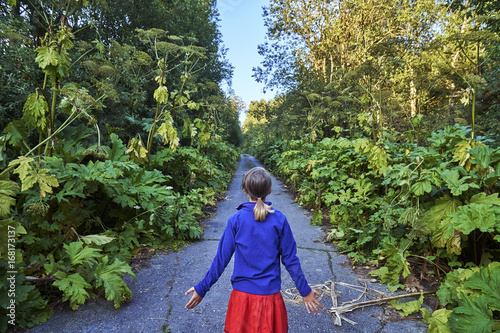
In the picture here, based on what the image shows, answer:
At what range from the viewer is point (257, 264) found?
5.68 ft

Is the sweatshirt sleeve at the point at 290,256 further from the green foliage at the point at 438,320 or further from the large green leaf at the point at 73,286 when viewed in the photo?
the large green leaf at the point at 73,286

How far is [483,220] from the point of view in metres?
2.07

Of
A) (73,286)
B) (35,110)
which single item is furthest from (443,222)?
(35,110)

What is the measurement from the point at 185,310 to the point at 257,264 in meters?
1.29

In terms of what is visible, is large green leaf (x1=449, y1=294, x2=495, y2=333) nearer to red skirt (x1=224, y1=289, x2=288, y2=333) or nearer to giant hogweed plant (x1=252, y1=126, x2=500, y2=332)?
giant hogweed plant (x1=252, y1=126, x2=500, y2=332)

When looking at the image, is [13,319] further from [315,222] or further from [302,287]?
[315,222]

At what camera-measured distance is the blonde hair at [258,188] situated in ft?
5.54

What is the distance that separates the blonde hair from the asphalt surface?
50.7 inches

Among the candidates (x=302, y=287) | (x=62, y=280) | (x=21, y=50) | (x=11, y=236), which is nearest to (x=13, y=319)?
(x=62, y=280)

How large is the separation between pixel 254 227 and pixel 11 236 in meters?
1.54

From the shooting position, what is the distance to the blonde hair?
169 centimetres

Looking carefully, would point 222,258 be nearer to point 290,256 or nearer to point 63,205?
point 290,256

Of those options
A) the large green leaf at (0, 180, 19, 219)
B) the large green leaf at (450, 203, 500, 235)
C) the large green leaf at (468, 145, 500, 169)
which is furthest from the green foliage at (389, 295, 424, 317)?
the large green leaf at (0, 180, 19, 219)

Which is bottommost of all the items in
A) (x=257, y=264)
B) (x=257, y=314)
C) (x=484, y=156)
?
(x=257, y=314)
